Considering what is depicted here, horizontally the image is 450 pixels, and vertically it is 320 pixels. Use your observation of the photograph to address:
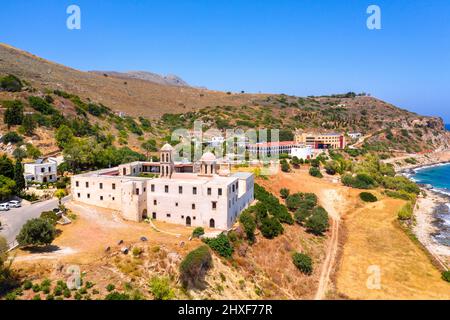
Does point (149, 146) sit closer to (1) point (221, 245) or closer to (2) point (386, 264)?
(1) point (221, 245)

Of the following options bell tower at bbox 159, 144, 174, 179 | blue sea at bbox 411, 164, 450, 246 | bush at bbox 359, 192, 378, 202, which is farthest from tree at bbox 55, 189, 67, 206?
bush at bbox 359, 192, 378, 202

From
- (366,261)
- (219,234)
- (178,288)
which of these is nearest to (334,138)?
(366,261)

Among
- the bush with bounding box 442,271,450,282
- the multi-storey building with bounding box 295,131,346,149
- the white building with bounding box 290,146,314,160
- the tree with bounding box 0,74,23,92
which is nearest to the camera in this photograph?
the bush with bounding box 442,271,450,282

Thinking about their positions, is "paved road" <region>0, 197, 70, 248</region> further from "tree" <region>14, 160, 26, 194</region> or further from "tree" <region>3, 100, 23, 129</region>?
"tree" <region>3, 100, 23, 129</region>

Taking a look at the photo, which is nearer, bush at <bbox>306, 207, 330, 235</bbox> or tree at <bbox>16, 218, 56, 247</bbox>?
tree at <bbox>16, 218, 56, 247</bbox>

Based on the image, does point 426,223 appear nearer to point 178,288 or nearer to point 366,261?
point 366,261

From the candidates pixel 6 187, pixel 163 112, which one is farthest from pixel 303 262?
pixel 163 112

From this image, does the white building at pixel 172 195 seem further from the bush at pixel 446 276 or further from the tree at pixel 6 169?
the bush at pixel 446 276
